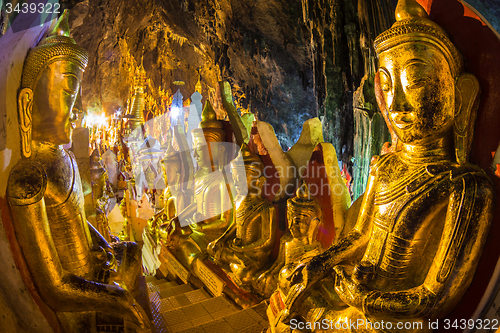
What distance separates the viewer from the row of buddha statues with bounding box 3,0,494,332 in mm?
1224

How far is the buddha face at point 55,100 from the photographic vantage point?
1628 mm

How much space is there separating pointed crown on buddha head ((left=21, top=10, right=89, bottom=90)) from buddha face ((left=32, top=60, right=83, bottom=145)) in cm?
3

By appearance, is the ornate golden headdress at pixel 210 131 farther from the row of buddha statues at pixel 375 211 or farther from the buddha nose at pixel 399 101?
the buddha nose at pixel 399 101

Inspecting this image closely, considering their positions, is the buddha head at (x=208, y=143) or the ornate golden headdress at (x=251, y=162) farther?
the buddha head at (x=208, y=143)

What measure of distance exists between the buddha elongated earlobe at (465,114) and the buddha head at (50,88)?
6.27 ft

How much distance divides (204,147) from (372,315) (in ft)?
10.6

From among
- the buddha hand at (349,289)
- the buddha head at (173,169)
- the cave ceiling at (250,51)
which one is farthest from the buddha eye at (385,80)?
the buddha head at (173,169)

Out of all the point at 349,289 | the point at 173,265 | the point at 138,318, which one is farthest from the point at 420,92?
the point at 173,265

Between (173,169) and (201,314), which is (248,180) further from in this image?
(173,169)

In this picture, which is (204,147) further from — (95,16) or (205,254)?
(95,16)

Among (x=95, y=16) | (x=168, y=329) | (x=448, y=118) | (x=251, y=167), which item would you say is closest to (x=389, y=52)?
(x=448, y=118)

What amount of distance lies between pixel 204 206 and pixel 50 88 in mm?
2583

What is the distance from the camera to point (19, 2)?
64.8 inches

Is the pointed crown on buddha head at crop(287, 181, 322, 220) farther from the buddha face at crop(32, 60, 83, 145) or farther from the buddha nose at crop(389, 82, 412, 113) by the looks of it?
the buddha face at crop(32, 60, 83, 145)
